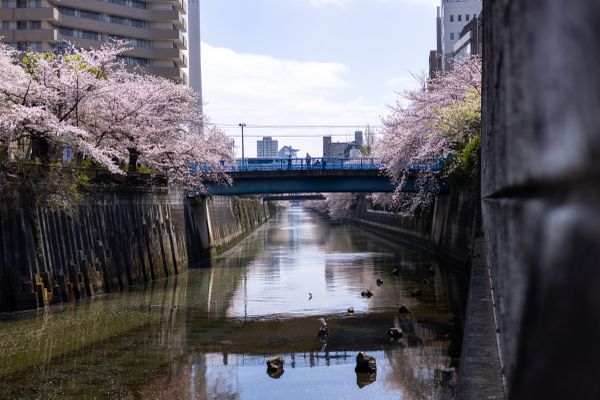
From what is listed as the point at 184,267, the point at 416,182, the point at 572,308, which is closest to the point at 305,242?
the point at 416,182

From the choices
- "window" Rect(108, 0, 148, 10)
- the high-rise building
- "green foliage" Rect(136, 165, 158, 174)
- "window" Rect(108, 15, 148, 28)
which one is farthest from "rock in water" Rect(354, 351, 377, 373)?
the high-rise building

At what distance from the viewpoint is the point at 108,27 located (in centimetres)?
7475

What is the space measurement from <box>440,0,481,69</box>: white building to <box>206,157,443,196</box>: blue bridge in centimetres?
9203

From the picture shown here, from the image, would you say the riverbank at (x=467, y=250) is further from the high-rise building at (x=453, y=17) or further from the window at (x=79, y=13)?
the high-rise building at (x=453, y=17)

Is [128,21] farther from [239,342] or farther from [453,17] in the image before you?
[453,17]

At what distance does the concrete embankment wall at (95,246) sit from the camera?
2553 centimetres

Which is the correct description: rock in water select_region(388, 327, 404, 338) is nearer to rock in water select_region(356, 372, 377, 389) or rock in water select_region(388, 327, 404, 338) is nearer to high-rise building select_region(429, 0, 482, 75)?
rock in water select_region(356, 372, 377, 389)

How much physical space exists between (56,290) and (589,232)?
93.8 ft

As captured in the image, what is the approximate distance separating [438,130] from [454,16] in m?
103

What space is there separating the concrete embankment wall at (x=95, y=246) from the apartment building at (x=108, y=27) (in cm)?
2909

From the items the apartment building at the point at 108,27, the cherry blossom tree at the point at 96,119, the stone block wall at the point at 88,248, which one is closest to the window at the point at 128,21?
the apartment building at the point at 108,27

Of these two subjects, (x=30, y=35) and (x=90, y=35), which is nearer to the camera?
(x=30, y=35)

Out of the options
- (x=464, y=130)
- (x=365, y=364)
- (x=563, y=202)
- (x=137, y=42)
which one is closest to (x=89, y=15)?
(x=137, y=42)

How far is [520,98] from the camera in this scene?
5.63 feet
